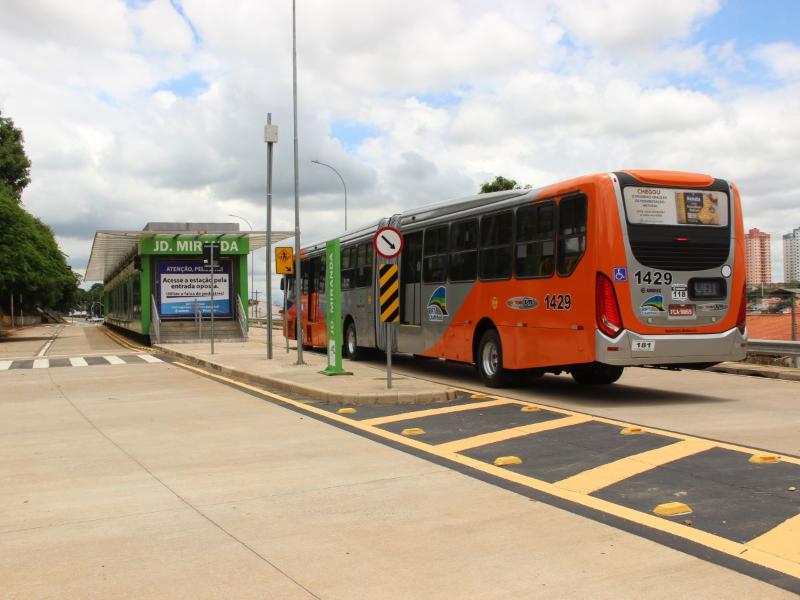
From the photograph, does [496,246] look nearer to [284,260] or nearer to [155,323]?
[284,260]

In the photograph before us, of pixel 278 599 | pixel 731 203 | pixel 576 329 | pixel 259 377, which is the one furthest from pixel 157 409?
pixel 731 203

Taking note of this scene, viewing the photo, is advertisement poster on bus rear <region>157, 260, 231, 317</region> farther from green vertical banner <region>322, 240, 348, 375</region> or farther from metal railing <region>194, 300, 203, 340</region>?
green vertical banner <region>322, 240, 348, 375</region>

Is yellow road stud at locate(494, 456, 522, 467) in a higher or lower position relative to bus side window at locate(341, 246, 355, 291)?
lower

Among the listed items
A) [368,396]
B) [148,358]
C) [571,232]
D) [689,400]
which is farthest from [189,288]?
[689,400]

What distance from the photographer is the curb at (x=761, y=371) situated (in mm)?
14455

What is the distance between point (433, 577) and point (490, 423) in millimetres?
5279

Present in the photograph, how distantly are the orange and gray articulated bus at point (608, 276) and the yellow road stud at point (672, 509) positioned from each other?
4976 millimetres

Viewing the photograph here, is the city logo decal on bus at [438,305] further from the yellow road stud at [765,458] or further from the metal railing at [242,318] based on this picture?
the metal railing at [242,318]

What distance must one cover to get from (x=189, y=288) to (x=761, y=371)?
901 inches

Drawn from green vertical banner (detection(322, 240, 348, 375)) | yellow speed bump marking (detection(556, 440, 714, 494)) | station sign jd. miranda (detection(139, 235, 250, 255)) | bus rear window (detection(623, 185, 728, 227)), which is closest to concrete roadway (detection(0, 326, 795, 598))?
yellow speed bump marking (detection(556, 440, 714, 494))

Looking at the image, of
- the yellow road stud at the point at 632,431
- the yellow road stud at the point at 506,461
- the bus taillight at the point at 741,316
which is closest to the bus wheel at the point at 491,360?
the bus taillight at the point at 741,316

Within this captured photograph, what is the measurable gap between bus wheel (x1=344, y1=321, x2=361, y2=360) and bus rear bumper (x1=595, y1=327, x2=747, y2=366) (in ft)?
32.8

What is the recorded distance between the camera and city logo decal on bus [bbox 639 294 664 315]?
1080cm

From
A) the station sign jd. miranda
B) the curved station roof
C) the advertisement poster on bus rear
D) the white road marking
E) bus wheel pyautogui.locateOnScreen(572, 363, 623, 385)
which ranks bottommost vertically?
the white road marking
